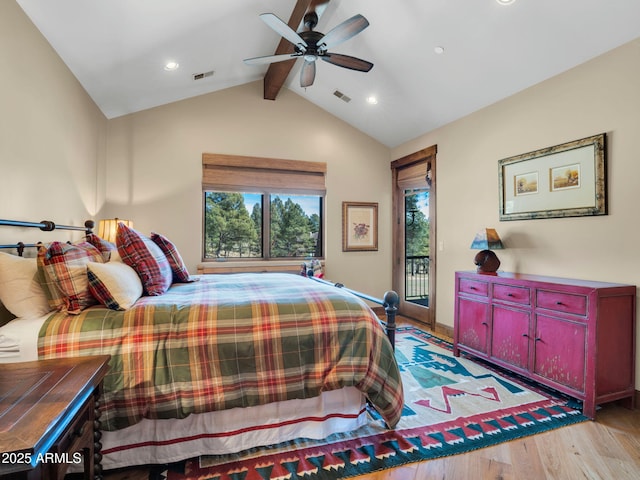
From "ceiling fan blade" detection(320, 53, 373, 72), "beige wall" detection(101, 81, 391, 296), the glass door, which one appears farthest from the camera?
the glass door

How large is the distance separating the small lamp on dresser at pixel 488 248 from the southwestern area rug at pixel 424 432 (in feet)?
3.13

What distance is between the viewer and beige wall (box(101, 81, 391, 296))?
4090 millimetres

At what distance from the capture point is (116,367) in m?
1.56

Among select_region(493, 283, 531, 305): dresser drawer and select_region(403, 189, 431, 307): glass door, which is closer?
select_region(493, 283, 531, 305): dresser drawer

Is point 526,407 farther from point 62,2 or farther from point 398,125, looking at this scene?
point 62,2

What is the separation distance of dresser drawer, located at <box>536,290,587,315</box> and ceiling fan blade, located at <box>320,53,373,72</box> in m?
2.35

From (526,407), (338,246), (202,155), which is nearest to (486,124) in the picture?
(338,246)

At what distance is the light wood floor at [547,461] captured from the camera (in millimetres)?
1664

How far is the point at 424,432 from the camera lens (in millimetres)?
2029

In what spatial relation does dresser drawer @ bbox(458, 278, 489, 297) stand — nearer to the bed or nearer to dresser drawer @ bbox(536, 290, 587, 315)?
dresser drawer @ bbox(536, 290, 587, 315)

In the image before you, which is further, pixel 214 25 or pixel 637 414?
pixel 214 25

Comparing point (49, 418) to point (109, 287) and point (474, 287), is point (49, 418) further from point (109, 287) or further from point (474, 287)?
A: point (474, 287)

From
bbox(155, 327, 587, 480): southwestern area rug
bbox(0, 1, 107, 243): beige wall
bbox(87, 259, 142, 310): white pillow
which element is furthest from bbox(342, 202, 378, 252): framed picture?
bbox(87, 259, 142, 310): white pillow

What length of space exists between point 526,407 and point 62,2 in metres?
4.18
